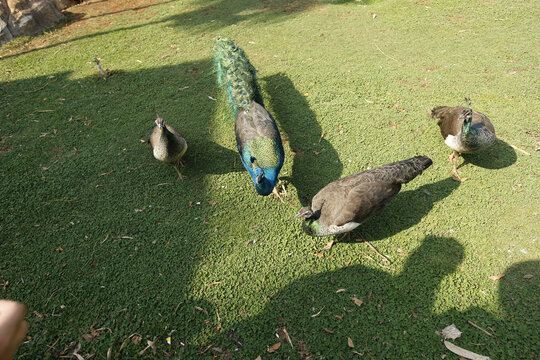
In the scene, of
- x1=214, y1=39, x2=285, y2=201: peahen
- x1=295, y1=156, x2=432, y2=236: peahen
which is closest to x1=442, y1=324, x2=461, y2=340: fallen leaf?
x1=295, y1=156, x2=432, y2=236: peahen

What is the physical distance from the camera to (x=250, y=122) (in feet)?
12.8

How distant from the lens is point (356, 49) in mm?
6359

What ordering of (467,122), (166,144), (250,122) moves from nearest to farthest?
(467,122)
(166,144)
(250,122)

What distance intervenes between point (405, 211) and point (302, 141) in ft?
6.10

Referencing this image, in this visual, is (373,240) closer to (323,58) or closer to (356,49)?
(323,58)

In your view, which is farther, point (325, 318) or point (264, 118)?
point (264, 118)

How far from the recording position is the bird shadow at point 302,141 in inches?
159

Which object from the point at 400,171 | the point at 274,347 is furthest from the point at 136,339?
the point at 400,171

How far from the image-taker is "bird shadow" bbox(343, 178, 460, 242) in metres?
3.47

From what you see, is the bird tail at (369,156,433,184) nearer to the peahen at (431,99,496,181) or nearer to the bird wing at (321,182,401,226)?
the bird wing at (321,182,401,226)

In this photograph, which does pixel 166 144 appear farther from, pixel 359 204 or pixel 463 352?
pixel 463 352

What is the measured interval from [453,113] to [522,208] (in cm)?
152

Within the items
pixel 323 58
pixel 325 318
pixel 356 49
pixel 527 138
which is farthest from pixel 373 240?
pixel 356 49

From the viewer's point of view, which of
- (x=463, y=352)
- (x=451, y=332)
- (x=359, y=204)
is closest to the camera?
(x=463, y=352)
